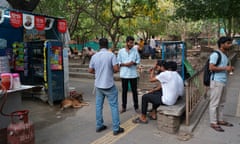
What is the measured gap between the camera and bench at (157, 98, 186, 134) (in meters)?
4.00

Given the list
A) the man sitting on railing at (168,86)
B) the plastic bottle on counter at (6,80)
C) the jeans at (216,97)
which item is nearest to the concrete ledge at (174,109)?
the man sitting on railing at (168,86)

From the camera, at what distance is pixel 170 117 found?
4.03 meters

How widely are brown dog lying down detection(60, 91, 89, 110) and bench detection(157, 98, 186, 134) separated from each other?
2.67m

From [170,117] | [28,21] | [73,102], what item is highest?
[28,21]

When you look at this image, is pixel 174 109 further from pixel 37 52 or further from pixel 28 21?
pixel 37 52

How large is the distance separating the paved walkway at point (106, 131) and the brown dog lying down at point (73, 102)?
0.61ft

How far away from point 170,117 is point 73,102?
3.06 metres

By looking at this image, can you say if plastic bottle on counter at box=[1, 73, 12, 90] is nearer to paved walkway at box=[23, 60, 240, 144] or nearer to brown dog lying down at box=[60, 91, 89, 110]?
paved walkway at box=[23, 60, 240, 144]

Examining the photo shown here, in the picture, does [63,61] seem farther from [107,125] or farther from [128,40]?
[107,125]

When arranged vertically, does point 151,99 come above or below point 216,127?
above

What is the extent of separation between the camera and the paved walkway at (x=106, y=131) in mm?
3865

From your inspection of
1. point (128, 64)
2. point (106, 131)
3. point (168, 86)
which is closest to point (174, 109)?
point (168, 86)

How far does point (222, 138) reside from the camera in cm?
385

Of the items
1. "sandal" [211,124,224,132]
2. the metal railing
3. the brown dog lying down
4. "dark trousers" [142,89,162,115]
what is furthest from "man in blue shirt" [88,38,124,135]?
the brown dog lying down
